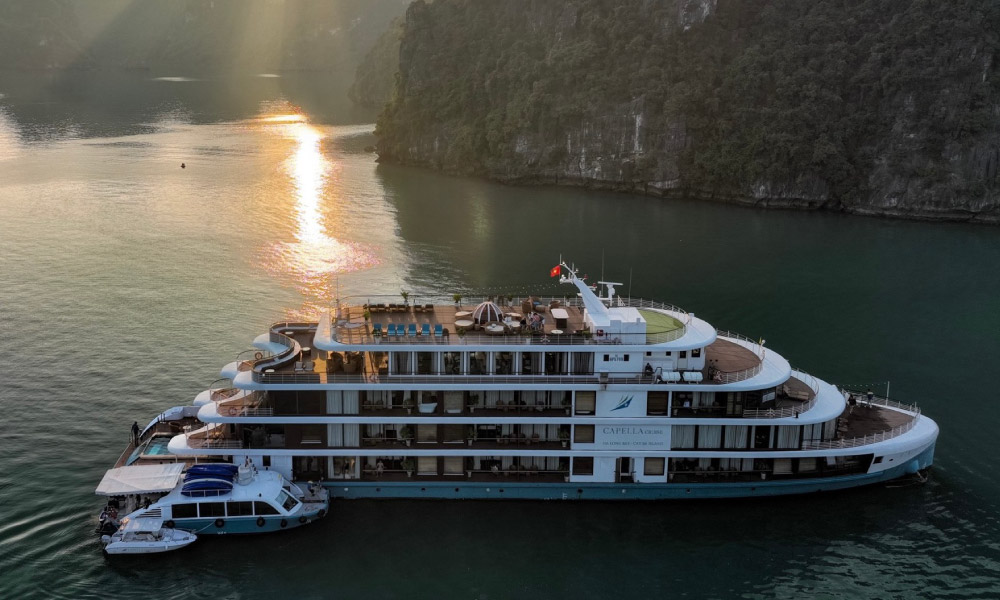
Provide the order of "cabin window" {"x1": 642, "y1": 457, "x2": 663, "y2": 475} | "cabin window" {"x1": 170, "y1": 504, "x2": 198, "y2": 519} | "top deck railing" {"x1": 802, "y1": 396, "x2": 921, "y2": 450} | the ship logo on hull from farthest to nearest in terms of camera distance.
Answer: "cabin window" {"x1": 642, "y1": 457, "x2": 663, "y2": 475} < "top deck railing" {"x1": 802, "y1": 396, "x2": 921, "y2": 450} < the ship logo on hull < "cabin window" {"x1": 170, "y1": 504, "x2": 198, "y2": 519}

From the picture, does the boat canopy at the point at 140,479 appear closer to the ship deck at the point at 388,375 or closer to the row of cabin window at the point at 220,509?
the row of cabin window at the point at 220,509

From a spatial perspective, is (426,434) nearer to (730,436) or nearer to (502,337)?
(502,337)

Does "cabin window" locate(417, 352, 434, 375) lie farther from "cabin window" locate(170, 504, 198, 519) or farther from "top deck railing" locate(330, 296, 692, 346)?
"cabin window" locate(170, 504, 198, 519)

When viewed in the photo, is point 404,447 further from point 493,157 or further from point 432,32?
point 432,32

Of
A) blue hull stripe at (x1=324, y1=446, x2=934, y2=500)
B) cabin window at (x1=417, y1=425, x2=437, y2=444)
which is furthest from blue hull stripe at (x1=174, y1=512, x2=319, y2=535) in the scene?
cabin window at (x1=417, y1=425, x2=437, y2=444)

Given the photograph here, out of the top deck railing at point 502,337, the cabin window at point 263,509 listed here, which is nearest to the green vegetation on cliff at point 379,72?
the top deck railing at point 502,337

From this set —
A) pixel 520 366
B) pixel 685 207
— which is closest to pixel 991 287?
pixel 685 207
